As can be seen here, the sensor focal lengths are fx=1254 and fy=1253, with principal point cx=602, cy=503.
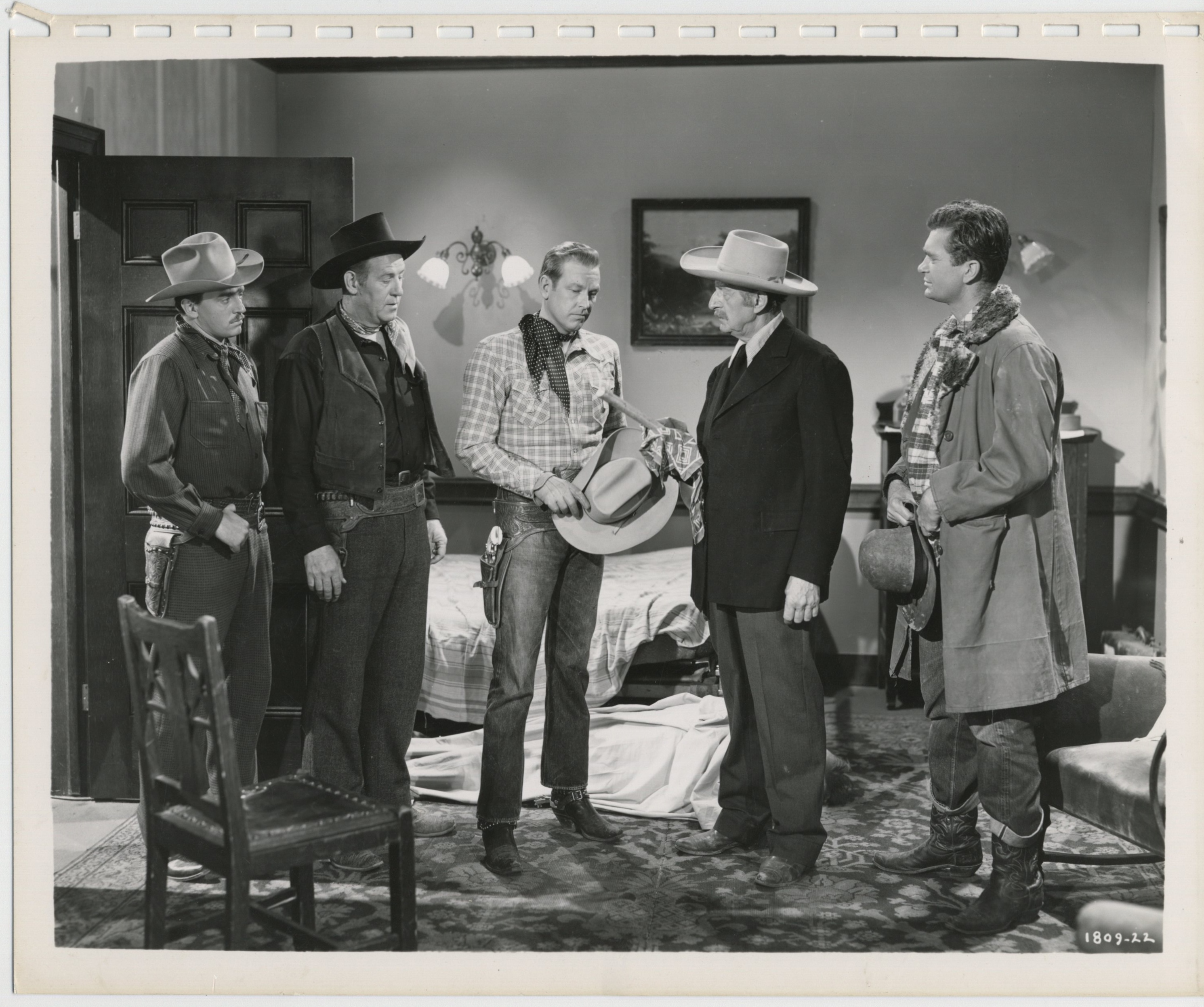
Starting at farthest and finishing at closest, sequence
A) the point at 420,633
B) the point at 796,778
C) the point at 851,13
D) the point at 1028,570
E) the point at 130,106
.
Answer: the point at 130,106 → the point at 420,633 → the point at 796,778 → the point at 1028,570 → the point at 851,13

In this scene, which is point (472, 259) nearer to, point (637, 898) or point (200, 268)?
point (200, 268)

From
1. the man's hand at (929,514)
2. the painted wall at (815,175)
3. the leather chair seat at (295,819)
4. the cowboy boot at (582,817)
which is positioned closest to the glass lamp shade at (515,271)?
the painted wall at (815,175)

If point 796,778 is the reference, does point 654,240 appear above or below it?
above

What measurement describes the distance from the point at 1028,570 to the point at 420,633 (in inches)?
72.1

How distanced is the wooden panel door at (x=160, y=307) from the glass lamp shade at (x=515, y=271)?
245cm

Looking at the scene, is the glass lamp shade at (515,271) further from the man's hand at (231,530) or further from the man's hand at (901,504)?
the man's hand at (901,504)

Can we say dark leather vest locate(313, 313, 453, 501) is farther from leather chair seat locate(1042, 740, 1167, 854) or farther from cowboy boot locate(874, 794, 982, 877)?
leather chair seat locate(1042, 740, 1167, 854)

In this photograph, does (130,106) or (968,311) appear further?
(130,106)

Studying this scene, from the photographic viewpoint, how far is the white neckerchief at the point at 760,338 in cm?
367

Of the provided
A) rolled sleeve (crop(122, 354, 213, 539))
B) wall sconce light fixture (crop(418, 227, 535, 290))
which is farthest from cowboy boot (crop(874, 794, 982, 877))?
wall sconce light fixture (crop(418, 227, 535, 290))

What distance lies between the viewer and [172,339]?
3719 mm

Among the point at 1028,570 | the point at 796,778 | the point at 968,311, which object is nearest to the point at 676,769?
the point at 796,778

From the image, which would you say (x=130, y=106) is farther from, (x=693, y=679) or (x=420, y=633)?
(x=693, y=679)

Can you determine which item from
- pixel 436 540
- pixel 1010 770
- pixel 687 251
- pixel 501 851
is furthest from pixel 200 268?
pixel 687 251
